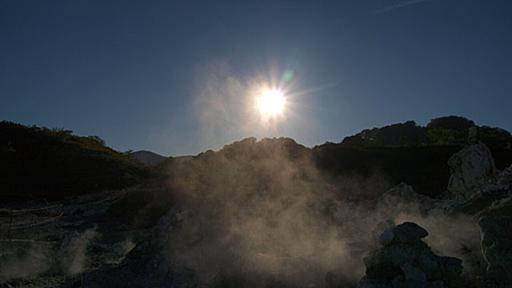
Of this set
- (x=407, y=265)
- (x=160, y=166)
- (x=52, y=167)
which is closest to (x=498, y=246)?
(x=407, y=265)

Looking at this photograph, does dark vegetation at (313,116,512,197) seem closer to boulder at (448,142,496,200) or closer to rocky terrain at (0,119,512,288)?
boulder at (448,142,496,200)

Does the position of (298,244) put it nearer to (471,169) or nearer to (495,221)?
(495,221)

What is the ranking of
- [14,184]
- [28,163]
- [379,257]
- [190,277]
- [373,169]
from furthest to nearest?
[28,163] → [14,184] → [373,169] → [190,277] → [379,257]

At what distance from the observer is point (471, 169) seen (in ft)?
46.6

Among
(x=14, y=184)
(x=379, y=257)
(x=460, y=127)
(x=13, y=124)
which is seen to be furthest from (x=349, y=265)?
(x=460, y=127)

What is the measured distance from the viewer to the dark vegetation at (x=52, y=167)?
33.7 metres

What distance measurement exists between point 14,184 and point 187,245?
95.0 ft

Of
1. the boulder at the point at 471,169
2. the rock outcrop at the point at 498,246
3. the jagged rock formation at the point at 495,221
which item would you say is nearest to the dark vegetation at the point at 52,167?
the boulder at the point at 471,169

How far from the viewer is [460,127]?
73.3m

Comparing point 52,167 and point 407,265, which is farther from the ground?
point 52,167

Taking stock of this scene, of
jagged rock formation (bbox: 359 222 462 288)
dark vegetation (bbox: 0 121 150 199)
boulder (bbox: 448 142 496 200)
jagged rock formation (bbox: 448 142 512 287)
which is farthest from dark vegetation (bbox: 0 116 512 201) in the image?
jagged rock formation (bbox: 359 222 462 288)

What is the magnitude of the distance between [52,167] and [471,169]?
33.2 meters

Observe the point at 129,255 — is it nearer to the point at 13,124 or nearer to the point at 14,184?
the point at 14,184

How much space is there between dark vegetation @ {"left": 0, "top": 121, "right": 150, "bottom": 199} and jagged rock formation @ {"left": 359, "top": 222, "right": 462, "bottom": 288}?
28.2 metres
